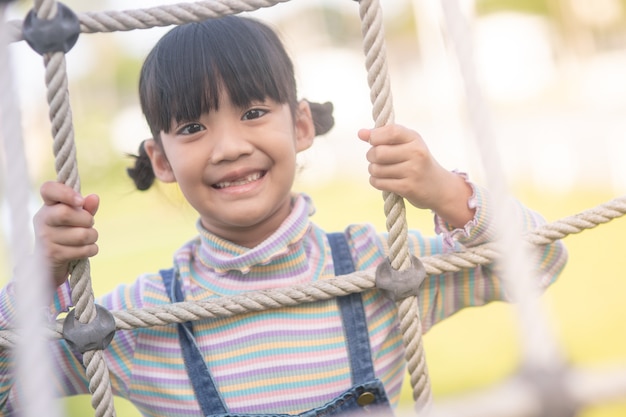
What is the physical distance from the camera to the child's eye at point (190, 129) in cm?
92

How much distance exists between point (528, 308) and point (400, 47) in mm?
13800

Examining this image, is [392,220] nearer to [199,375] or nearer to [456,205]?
[456,205]

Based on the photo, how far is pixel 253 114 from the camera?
0.93 metres

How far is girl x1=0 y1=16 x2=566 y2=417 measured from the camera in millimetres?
867

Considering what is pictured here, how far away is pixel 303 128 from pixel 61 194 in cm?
35

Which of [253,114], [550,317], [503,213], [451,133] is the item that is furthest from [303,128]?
[451,133]

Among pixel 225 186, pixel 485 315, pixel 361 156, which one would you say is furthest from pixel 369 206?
pixel 225 186

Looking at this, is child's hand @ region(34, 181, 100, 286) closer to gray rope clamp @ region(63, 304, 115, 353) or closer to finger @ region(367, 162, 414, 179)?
gray rope clamp @ region(63, 304, 115, 353)

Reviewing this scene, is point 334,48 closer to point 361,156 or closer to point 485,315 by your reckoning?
point 361,156

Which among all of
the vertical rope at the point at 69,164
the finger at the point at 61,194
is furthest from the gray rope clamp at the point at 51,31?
the finger at the point at 61,194

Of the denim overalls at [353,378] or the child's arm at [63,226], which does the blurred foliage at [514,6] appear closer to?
the denim overalls at [353,378]

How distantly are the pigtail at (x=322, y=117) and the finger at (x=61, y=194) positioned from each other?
46 cm

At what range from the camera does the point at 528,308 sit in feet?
1.75

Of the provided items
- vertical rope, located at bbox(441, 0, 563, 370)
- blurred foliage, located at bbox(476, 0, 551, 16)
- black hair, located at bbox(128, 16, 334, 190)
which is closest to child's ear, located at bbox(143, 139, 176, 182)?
black hair, located at bbox(128, 16, 334, 190)
